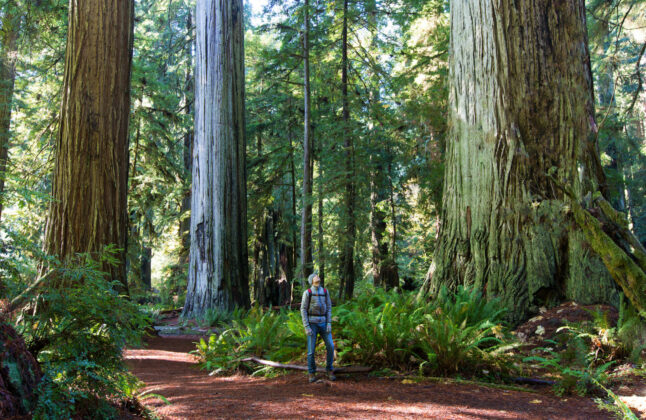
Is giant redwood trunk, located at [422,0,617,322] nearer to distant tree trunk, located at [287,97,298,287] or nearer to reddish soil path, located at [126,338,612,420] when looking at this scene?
reddish soil path, located at [126,338,612,420]

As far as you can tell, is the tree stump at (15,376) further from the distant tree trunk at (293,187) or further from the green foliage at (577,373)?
the distant tree trunk at (293,187)

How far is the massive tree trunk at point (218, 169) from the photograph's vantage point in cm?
1094

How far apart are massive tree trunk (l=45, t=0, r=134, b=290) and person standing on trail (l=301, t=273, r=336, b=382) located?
3.01 meters

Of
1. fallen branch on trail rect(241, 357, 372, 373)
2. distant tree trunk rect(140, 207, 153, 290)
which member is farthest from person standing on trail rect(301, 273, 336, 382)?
A: distant tree trunk rect(140, 207, 153, 290)

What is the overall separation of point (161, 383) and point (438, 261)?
15.2 feet

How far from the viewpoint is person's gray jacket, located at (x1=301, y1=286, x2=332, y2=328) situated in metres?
5.54

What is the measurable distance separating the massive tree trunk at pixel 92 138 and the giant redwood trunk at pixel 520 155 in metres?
5.37

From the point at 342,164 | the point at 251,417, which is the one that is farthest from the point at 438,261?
the point at 342,164

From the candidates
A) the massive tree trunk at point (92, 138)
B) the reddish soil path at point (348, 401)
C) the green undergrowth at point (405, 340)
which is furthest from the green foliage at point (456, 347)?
the massive tree trunk at point (92, 138)

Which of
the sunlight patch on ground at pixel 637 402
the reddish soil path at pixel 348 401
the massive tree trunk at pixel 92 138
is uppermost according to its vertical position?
the massive tree trunk at pixel 92 138

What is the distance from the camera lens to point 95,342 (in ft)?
8.89

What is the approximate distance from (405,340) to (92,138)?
18.1ft

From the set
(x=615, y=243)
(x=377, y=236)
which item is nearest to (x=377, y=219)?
(x=377, y=236)

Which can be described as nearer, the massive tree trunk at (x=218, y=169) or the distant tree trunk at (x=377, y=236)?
the massive tree trunk at (x=218, y=169)
